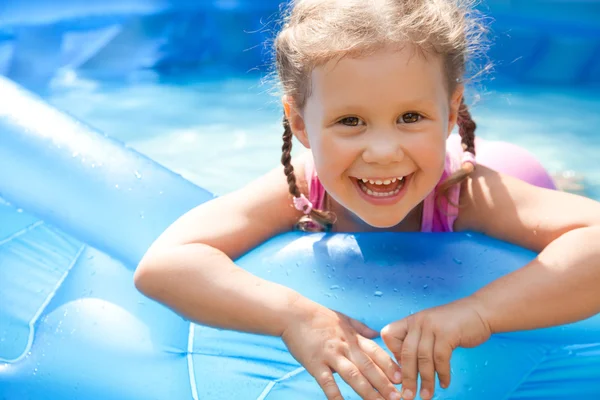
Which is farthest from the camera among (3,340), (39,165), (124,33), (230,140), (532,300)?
(124,33)

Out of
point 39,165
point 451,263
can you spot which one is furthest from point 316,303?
point 39,165

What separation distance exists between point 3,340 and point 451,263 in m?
0.87

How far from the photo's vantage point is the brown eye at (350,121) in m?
1.43

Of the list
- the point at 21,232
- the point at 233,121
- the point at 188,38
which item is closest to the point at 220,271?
the point at 21,232

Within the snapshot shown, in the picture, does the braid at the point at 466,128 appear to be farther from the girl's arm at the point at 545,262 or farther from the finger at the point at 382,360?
the finger at the point at 382,360

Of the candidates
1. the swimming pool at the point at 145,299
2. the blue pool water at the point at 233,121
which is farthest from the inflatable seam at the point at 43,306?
the blue pool water at the point at 233,121

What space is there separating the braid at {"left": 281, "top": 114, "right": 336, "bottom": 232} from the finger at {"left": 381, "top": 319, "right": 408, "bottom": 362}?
43 centimetres

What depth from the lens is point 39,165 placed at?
188cm

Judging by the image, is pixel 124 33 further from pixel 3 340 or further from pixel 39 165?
pixel 3 340

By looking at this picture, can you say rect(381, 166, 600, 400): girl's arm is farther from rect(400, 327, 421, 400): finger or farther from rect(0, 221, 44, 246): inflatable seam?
rect(0, 221, 44, 246): inflatable seam

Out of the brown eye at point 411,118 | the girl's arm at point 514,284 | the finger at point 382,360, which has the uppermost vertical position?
the brown eye at point 411,118

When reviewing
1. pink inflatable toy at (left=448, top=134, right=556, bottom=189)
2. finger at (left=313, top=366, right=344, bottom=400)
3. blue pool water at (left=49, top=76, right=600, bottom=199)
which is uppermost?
pink inflatable toy at (left=448, top=134, right=556, bottom=189)

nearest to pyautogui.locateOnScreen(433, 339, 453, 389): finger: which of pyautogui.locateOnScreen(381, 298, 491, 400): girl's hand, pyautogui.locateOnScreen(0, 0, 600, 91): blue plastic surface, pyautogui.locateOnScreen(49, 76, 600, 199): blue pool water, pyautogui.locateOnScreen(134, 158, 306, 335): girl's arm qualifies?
pyautogui.locateOnScreen(381, 298, 491, 400): girl's hand

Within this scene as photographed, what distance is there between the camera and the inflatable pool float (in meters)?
1.44
